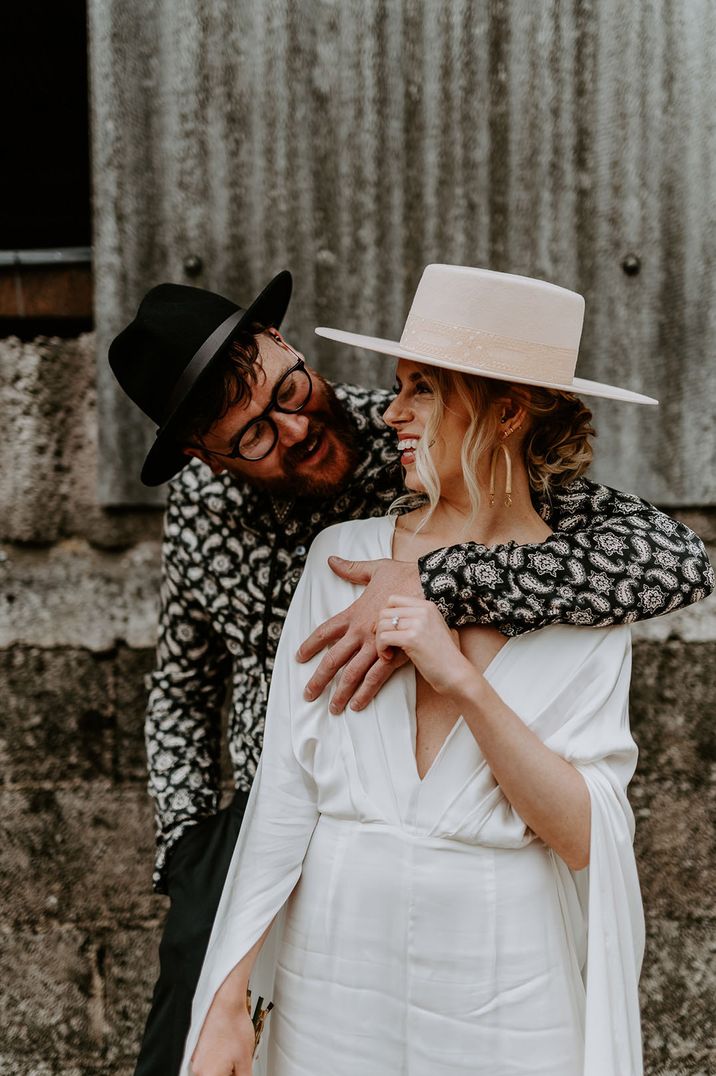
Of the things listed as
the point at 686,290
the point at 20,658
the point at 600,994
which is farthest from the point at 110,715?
the point at 686,290

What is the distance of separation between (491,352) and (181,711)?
113 centimetres

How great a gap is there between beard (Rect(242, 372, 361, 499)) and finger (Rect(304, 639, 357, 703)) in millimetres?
445

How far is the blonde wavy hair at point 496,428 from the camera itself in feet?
5.33

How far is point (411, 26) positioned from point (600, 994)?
2400 mm

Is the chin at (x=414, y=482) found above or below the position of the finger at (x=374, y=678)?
above

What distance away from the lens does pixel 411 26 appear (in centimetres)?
255

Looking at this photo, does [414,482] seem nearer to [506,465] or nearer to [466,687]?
[506,465]

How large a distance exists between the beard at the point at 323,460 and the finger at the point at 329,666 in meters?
0.44

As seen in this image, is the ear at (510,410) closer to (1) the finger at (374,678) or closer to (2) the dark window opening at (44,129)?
(1) the finger at (374,678)

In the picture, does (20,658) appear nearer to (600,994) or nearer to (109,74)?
(109,74)

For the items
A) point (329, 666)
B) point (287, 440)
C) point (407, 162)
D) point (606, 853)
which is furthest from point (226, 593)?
point (407, 162)

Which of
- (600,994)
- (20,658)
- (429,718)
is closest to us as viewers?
(600,994)

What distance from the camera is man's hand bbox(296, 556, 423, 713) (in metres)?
1.58

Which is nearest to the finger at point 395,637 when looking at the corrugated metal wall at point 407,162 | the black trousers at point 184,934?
the black trousers at point 184,934
